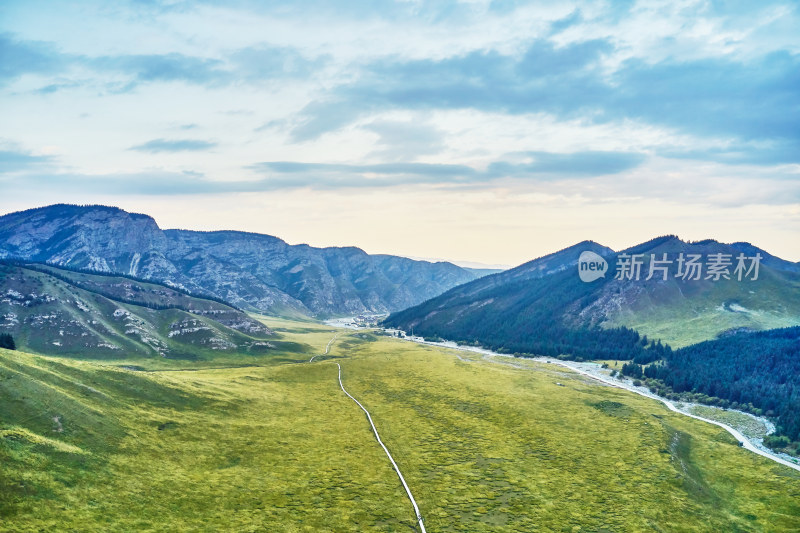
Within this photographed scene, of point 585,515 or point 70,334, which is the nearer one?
point 585,515

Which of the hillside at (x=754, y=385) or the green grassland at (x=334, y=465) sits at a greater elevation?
the hillside at (x=754, y=385)

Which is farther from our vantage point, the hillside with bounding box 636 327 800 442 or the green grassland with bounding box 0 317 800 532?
the hillside with bounding box 636 327 800 442

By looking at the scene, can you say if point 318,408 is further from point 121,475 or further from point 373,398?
point 121,475

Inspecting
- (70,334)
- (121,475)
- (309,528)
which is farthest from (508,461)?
(70,334)

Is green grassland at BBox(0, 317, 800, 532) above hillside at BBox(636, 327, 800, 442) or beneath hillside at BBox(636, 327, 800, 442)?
beneath

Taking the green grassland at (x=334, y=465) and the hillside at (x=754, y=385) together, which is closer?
the green grassland at (x=334, y=465)

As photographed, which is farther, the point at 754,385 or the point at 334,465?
the point at 754,385

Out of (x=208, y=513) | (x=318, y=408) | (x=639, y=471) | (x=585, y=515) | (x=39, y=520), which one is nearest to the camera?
(x=39, y=520)

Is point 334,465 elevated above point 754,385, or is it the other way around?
point 754,385
